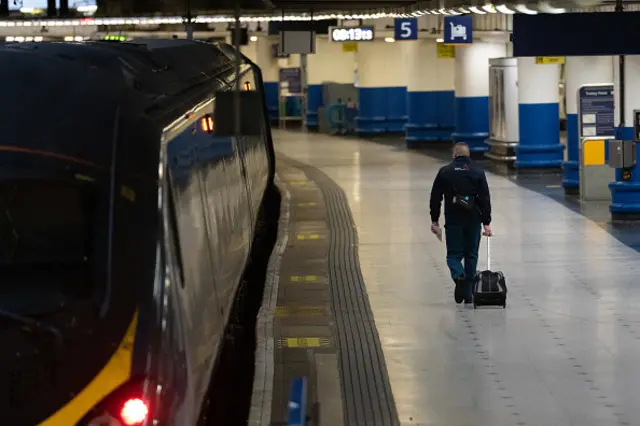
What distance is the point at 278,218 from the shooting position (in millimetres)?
20375

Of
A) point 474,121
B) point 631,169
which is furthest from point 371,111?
point 631,169

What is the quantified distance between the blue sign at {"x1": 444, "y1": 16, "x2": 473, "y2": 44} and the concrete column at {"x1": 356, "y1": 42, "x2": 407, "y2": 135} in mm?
12647

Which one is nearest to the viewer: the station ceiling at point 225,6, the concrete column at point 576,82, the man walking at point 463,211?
the man walking at point 463,211

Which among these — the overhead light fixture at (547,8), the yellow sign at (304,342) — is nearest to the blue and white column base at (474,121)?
the overhead light fixture at (547,8)

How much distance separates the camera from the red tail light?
5.15 meters

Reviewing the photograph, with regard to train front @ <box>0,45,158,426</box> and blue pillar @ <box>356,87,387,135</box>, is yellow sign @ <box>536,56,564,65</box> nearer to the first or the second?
blue pillar @ <box>356,87,387,135</box>

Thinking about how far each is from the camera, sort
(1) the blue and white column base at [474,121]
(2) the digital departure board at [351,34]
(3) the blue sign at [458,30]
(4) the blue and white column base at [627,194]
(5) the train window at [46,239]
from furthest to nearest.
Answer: (2) the digital departure board at [351,34] < (1) the blue and white column base at [474,121] < (3) the blue sign at [458,30] < (4) the blue and white column base at [627,194] < (5) the train window at [46,239]

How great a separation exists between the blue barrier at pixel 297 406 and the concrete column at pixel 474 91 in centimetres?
2453

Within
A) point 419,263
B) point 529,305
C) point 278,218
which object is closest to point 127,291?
point 529,305

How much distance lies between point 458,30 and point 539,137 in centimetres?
339

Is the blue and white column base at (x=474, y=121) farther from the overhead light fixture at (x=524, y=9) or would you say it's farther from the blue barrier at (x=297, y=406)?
the blue barrier at (x=297, y=406)

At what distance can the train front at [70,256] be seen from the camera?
17.2 feet

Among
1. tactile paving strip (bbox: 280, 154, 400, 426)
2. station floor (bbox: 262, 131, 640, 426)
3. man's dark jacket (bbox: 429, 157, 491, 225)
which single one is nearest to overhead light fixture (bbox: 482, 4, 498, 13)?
station floor (bbox: 262, 131, 640, 426)

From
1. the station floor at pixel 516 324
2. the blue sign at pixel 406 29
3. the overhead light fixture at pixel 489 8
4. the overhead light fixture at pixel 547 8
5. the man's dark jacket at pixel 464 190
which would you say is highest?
the blue sign at pixel 406 29
